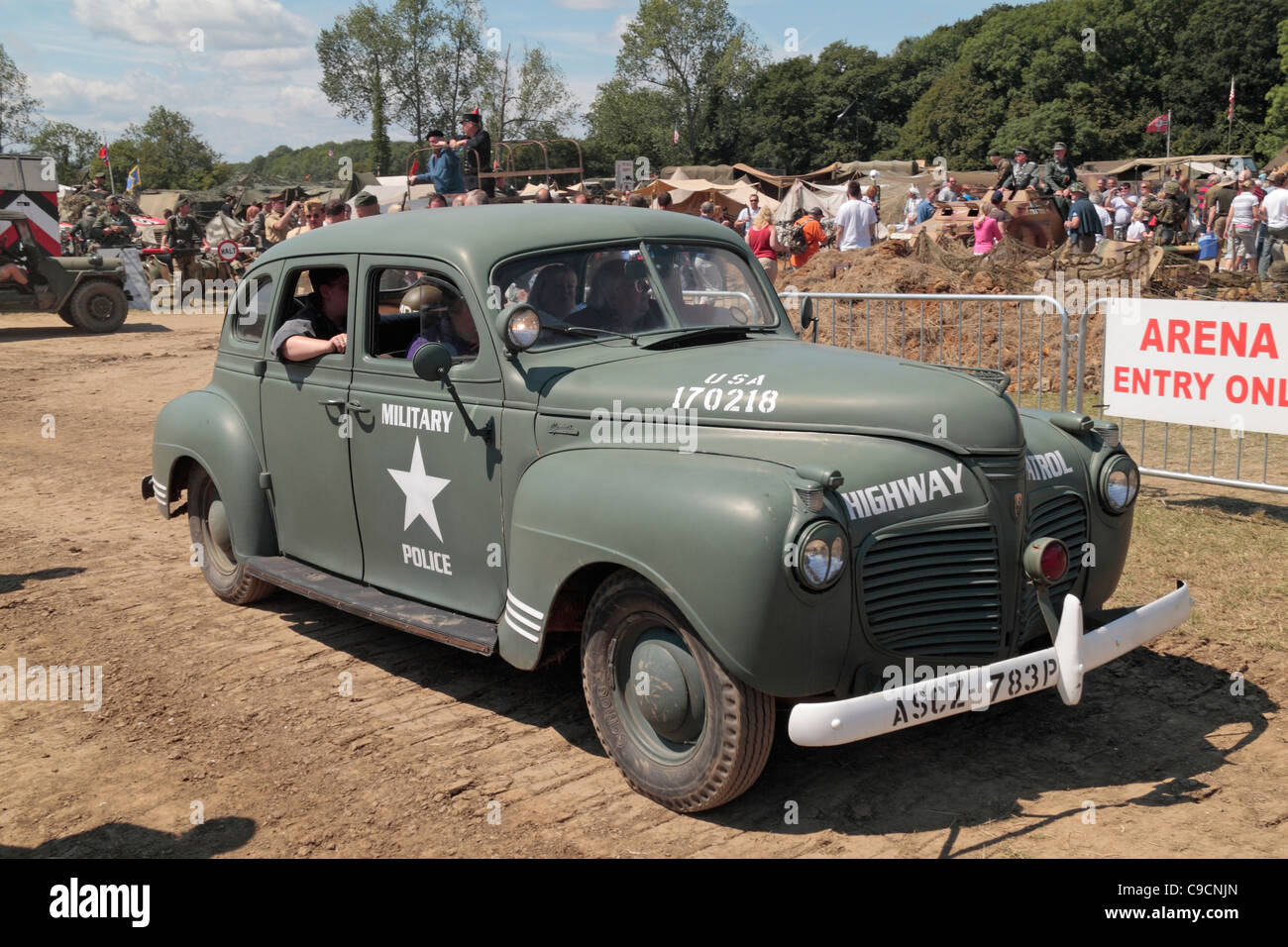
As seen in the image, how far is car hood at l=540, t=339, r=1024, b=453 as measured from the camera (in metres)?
3.77

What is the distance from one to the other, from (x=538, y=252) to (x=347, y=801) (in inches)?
87.9

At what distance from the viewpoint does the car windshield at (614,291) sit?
458 cm

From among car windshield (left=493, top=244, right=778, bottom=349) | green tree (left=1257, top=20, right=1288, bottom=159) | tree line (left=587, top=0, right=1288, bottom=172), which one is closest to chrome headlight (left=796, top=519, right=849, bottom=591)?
car windshield (left=493, top=244, right=778, bottom=349)

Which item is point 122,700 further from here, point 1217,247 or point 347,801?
point 1217,247

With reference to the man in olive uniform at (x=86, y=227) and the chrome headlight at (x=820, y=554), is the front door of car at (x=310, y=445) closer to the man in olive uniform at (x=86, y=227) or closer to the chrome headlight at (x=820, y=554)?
the chrome headlight at (x=820, y=554)

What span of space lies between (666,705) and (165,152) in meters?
97.2

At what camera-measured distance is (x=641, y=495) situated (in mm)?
3680

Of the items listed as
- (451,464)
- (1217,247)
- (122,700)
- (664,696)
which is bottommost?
(122,700)

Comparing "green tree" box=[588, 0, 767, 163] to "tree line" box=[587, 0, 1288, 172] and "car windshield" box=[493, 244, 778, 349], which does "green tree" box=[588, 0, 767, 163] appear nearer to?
"tree line" box=[587, 0, 1288, 172]

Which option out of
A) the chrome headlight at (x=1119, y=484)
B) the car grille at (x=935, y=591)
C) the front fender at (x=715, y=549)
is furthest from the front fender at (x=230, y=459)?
the chrome headlight at (x=1119, y=484)

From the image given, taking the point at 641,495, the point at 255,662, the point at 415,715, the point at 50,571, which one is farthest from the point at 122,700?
the point at 641,495

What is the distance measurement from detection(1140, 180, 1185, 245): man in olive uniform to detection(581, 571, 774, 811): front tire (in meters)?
20.2
